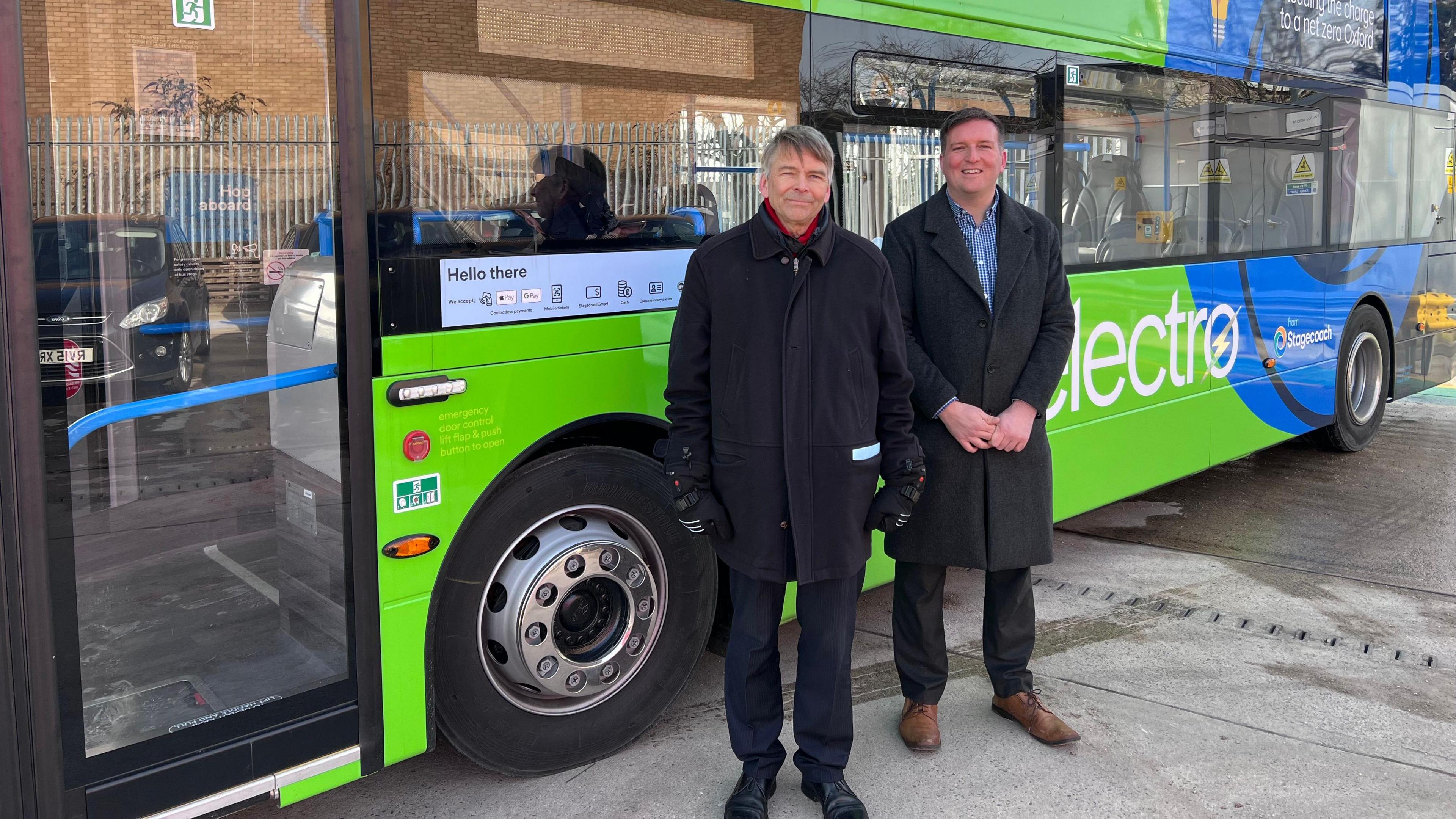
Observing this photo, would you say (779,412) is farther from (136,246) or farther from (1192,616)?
(1192,616)

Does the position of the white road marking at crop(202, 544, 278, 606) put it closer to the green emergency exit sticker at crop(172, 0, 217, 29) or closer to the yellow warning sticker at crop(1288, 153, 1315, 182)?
the green emergency exit sticker at crop(172, 0, 217, 29)

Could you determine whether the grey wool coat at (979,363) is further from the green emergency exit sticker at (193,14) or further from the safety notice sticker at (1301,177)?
the safety notice sticker at (1301,177)

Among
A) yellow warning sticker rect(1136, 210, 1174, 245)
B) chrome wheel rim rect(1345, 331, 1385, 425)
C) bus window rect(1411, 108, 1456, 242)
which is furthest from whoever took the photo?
bus window rect(1411, 108, 1456, 242)

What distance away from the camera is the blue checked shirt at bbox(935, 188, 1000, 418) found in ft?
12.0

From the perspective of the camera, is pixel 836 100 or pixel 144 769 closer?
pixel 144 769

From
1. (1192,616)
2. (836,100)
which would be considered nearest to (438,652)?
(836,100)

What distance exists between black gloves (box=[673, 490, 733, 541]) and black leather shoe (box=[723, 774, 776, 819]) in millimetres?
750

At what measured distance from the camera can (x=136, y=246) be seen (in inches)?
105

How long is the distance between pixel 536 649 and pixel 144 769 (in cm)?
106

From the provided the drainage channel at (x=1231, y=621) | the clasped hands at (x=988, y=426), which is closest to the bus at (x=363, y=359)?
the clasped hands at (x=988, y=426)

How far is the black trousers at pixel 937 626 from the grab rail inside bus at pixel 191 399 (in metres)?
1.88

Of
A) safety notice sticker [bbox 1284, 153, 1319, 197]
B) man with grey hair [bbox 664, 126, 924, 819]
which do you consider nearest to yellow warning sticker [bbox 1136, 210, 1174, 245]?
safety notice sticker [bbox 1284, 153, 1319, 197]

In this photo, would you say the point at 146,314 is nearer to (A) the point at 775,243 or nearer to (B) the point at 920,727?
(A) the point at 775,243

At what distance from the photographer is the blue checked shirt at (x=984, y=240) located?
12.0ft
